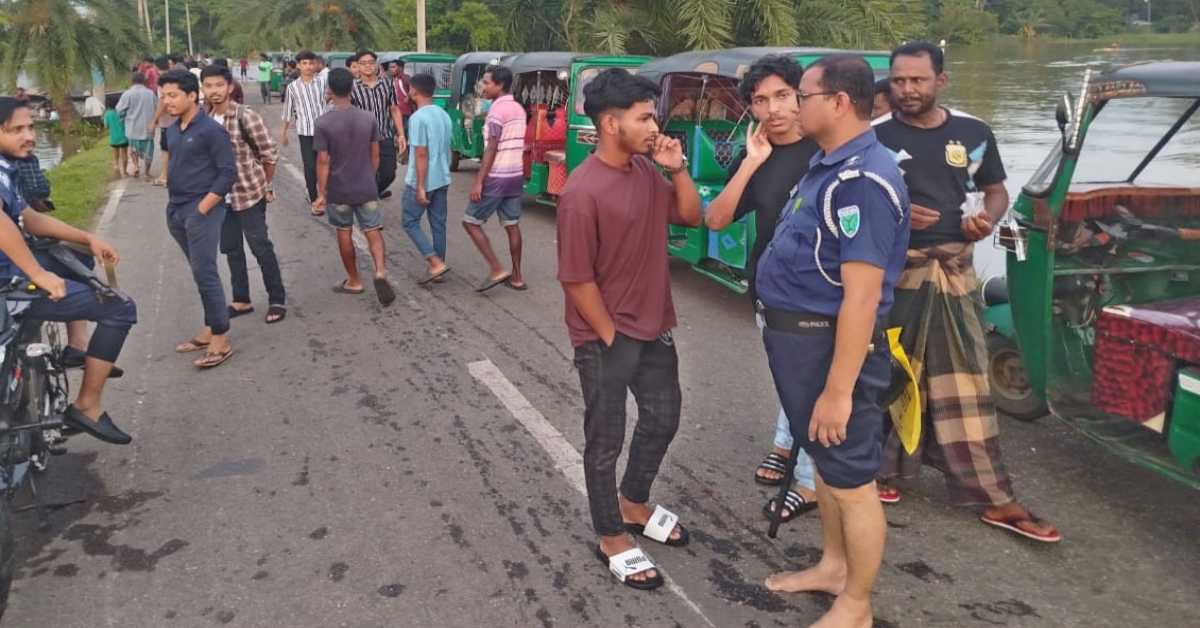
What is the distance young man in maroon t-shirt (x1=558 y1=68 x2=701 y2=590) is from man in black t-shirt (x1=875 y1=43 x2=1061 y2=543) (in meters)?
0.91

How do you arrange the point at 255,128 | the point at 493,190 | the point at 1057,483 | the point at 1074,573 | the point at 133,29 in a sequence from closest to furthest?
the point at 1074,573 < the point at 1057,483 < the point at 255,128 < the point at 493,190 < the point at 133,29

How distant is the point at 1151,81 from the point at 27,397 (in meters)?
4.70

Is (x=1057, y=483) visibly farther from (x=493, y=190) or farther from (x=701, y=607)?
(x=493, y=190)

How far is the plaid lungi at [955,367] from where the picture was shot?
12.3 ft

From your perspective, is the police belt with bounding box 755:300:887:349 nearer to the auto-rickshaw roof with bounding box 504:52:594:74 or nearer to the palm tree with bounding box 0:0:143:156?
the auto-rickshaw roof with bounding box 504:52:594:74

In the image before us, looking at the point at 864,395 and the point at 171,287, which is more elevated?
the point at 864,395

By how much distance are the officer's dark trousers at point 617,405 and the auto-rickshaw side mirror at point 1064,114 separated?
1955 mm

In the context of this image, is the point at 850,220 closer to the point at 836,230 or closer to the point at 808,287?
the point at 836,230

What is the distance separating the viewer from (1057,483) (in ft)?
14.1

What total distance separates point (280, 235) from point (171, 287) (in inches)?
84.3

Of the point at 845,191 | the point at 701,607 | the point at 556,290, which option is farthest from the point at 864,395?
the point at 556,290

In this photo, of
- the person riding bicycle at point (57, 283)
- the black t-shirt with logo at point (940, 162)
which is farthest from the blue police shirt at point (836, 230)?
the person riding bicycle at point (57, 283)

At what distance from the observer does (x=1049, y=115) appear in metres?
13.0

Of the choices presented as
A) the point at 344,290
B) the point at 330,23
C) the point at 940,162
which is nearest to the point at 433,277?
the point at 344,290
